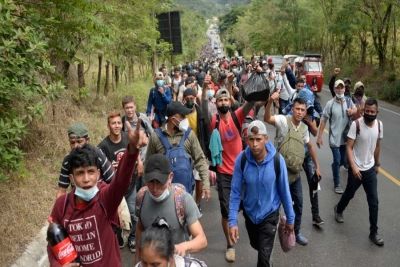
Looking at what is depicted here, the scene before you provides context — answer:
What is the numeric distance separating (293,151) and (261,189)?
3.58ft

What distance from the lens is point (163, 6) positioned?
1623 cm

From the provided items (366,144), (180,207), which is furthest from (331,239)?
(180,207)

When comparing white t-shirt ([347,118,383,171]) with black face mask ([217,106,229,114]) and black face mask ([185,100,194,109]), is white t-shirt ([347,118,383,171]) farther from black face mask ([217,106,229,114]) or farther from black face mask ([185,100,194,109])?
black face mask ([185,100,194,109])

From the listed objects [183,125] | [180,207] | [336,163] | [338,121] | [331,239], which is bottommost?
[331,239]

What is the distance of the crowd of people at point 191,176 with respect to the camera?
2.52 metres

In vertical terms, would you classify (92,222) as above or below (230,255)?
above

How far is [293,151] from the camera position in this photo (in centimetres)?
435

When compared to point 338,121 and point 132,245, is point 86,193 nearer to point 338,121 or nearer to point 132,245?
point 132,245

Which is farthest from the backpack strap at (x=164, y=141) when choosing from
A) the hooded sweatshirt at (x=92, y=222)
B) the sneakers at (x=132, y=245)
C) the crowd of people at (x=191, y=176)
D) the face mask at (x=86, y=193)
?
the sneakers at (x=132, y=245)

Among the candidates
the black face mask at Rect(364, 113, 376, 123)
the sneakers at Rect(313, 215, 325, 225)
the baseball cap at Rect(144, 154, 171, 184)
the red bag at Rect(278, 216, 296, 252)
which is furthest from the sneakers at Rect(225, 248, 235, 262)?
the black face mask at Rect(364, 113, 376, 123)

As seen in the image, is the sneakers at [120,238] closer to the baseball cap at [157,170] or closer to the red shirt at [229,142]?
the red shirt at [229,142]

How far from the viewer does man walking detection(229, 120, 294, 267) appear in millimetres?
3385

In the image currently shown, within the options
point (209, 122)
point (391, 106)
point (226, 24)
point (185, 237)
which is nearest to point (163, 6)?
point (391, 106)

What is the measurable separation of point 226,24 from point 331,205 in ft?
329
